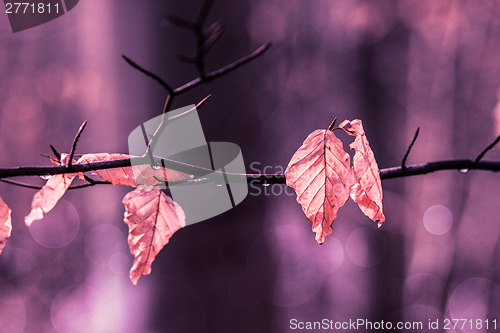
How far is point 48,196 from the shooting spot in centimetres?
36

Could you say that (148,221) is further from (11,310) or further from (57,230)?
(11,310)

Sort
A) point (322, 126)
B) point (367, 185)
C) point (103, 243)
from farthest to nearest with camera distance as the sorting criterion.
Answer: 1. point (103, 243)
2. point (322, 126)
3. point (367, 185)

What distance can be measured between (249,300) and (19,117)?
1930 millimetres

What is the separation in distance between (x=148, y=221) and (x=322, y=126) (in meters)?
1.85

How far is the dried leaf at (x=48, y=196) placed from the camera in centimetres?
34

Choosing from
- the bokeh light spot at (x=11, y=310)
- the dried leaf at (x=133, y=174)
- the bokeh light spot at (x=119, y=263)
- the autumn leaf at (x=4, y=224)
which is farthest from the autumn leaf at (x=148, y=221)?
the bokeh light spot at (x=11, y=310)

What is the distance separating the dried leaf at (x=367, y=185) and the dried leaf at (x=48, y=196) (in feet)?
0.92

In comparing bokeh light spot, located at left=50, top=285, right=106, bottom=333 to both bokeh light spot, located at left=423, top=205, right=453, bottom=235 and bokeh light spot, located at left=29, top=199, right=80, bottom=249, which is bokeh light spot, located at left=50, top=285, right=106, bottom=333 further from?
bokeh light spot, located at left=423, top=205, right=453, bottom=235

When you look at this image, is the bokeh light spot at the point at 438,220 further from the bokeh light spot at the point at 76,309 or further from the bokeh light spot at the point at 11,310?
the bokeh light spot at the point at 11,310

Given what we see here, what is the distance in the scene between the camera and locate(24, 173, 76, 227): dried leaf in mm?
345

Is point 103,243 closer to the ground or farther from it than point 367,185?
closer to the ground

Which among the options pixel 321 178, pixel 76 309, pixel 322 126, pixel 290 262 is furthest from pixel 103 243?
pixel 321 178

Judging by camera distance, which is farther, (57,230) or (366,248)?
(57,230)

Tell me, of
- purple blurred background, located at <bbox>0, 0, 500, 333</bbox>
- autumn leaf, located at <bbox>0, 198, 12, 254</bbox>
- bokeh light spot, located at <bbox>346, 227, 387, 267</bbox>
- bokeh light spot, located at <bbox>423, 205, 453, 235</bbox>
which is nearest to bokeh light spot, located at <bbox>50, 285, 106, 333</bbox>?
purple blurred background, located at <bbox>0, 0, 500, 333</bbox>
